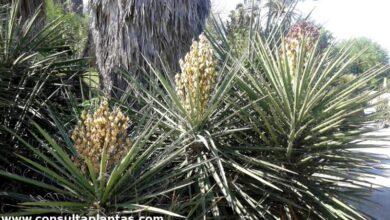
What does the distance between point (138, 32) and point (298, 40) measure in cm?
173

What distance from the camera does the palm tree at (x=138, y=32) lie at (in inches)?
145

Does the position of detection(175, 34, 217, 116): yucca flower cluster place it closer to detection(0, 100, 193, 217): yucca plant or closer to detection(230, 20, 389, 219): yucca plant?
detection(230, 20, 389, 219): yucca plant

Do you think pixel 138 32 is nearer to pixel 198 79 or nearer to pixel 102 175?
pixel 198 79

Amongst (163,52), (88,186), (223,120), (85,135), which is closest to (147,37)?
(163,52)

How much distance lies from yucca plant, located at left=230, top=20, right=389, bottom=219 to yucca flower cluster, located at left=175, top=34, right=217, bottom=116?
296 millimetres

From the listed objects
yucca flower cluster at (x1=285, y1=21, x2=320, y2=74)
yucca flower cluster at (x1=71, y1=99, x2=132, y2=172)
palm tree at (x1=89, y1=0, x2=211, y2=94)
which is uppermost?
palm tree at (x1=89, y1=0, x2=211, y2=94)

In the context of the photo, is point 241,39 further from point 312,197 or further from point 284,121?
point 312,197

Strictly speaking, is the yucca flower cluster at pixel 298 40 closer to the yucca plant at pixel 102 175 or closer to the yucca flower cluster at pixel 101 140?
the yucca plant at pixel 102 175

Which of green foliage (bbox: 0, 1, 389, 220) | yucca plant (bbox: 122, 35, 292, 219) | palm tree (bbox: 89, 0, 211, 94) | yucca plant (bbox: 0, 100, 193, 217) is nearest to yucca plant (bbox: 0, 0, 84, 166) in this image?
green foliage (bbox: 0, 1, 389, 220)

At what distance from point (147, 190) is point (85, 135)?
0.44 m

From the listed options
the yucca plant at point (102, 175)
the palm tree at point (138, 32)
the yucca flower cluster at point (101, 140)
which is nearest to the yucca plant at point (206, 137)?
the yucca plant at point (102, 175)

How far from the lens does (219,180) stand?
81.0 inches

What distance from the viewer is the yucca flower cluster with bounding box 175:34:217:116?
220cm

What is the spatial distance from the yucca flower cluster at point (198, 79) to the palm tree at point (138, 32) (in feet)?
4.68
